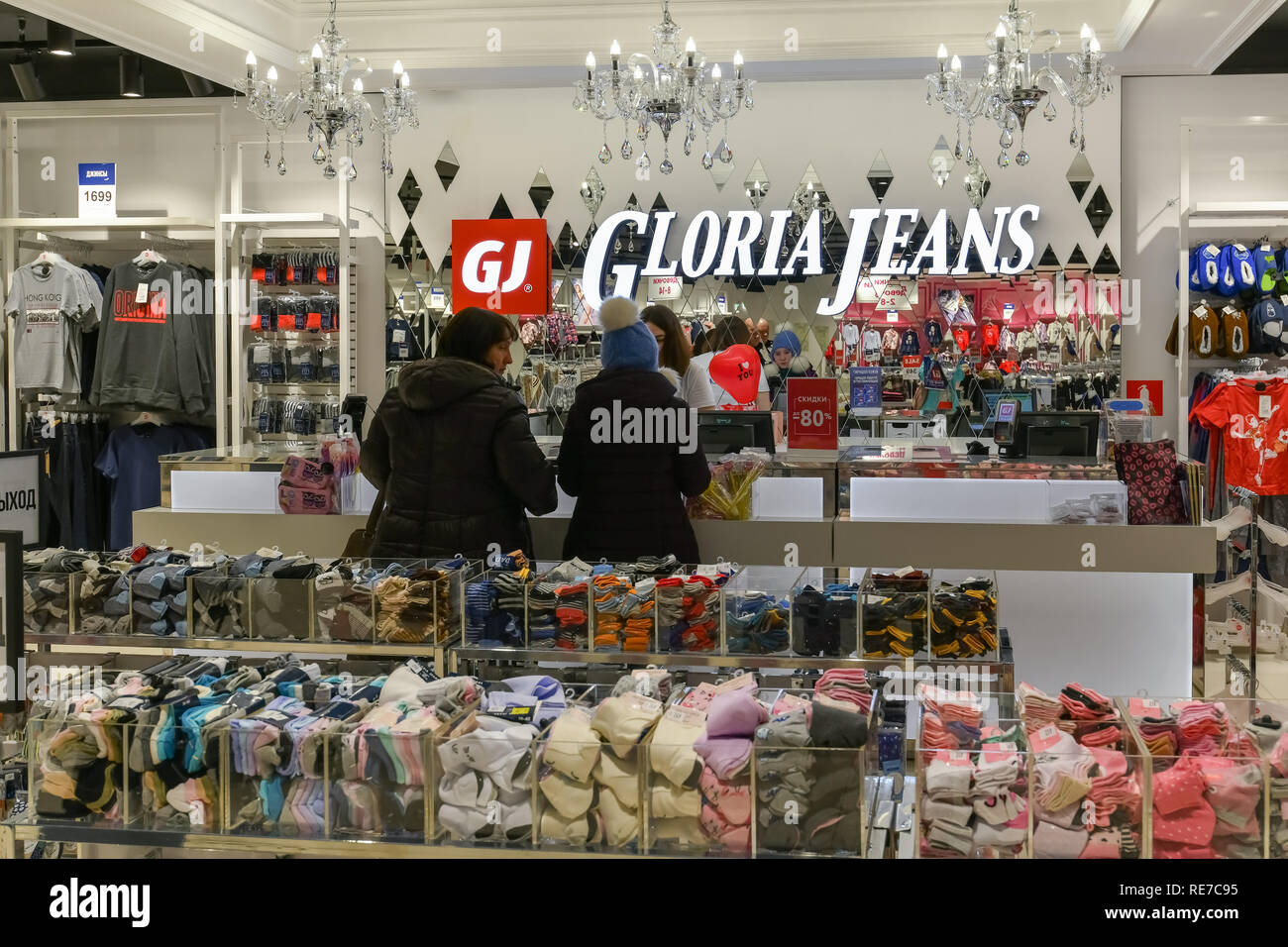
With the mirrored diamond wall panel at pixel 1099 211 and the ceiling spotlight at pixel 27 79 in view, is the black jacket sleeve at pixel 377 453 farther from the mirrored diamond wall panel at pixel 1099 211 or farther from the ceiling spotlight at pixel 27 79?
the ceiling spotlight at pixel 27 79

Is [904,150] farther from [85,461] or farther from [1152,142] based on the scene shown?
[85,461]

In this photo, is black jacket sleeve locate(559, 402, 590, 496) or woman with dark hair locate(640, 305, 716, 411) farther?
woman with dark hair locate(640, 305, 716, 411)

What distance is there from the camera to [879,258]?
7.70m

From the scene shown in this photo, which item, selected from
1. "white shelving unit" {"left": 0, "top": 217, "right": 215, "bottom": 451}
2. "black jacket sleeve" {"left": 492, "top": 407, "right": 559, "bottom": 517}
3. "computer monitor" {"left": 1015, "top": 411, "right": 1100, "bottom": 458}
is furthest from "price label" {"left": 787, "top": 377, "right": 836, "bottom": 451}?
"white shelving unit" {"left": 0, "top": 217, "right": 215, "bottom": 451}

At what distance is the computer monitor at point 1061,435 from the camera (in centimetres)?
454

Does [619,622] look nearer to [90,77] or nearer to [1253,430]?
[1253,430]

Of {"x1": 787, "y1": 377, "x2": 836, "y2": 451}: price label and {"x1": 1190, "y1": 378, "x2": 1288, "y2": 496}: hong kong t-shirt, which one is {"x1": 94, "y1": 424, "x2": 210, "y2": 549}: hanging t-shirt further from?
{"x1": 1190, "y1": 378, "x2": 1288, "y2": 496}: hong kong t-shirt

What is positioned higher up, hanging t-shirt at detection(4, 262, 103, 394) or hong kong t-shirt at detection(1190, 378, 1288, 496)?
hanging t-shirt at detection(4, 262, 103, 394)

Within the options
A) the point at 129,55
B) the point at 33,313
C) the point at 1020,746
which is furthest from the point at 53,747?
the point at 129,55

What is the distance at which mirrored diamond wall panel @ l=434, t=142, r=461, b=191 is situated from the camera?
808 cm

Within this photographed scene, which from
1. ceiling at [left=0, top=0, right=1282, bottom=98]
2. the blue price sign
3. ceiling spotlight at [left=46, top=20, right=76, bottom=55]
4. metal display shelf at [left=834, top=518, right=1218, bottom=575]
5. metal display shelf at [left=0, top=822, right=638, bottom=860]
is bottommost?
metal display shelf at [left=0, top=822, right=638, bottom=860]

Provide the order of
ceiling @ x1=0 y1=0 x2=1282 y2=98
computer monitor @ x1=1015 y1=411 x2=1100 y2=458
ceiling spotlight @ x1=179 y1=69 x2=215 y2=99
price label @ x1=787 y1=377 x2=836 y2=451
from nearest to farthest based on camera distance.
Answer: computer monitor @ x1=1015 y1=411 x2=1100 y2=458, price label @ x1=787 y1=377 x2=836 y2=451, ceiling @ x1=0 y1=0 x2=1282 y2=98, ceiling spotlight @ x1=179 y1=69 x2=215 y2=99

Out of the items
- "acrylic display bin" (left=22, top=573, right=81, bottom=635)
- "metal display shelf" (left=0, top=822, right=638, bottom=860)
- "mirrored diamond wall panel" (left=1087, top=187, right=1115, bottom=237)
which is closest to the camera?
"metal display shelf" (left=0, top=822, right=638, bottom=860)

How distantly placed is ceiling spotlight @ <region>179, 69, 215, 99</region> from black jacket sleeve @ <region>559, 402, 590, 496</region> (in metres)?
5.63
